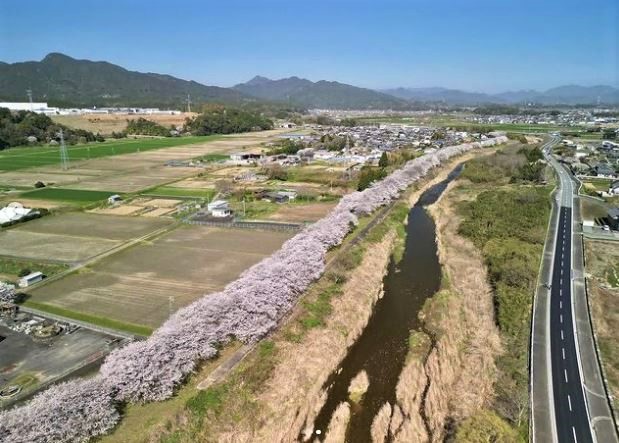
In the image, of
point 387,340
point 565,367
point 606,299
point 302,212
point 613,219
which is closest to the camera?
point 565,367

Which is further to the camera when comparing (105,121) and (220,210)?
(105,121)

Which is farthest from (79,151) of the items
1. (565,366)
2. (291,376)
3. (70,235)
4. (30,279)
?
(565,366)

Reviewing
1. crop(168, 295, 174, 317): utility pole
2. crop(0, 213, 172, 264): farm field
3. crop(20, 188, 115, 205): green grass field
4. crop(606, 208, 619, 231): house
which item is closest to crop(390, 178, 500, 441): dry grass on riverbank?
crop(168, 295, 174, 317): utility pole

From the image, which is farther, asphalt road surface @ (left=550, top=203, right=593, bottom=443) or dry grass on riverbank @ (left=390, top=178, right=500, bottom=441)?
dry grass on riverbank @ (left=390, top=178, right=500, bottom=441)

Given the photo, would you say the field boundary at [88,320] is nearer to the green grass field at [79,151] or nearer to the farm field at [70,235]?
the farm field at [70,235]

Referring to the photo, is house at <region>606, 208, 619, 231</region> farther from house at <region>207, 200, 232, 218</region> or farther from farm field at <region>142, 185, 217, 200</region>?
farm field at <region>142, 185, 217, 200</region>

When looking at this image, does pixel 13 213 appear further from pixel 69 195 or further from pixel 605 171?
pixel 605 171
